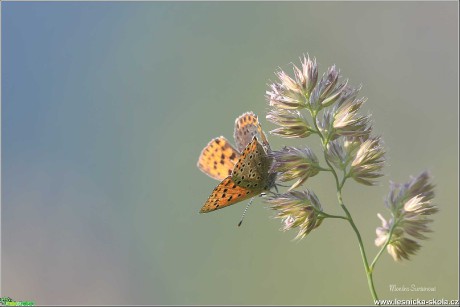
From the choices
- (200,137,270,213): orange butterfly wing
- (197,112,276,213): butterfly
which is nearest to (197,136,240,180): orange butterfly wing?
(197,112,276,213): butterfly

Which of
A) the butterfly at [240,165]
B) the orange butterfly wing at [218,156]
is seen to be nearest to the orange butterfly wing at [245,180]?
the butterfly at [240,165]

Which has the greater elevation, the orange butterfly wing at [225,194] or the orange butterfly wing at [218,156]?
the orange butterfly wing at [218,156]

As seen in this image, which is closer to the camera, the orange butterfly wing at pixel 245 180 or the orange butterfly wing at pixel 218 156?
the orange butterfly wing at pixel 245 180

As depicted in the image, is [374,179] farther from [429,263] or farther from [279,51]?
[279,51]

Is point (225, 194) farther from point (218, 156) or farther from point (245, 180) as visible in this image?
point (218, 156)

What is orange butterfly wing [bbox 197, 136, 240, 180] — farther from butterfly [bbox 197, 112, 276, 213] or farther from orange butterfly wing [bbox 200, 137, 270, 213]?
orange butterfly wing [bbox 200, 137, 270, 213]

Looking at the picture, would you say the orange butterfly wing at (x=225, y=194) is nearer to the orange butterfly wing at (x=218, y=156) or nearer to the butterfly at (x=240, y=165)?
the butterfly at (x=240, y=165)

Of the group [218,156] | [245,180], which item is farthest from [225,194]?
[218,156]

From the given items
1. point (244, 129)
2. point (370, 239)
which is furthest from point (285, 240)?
point (244, 129)

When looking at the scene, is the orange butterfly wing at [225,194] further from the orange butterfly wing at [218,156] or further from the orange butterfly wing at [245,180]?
the orange butterfly wing at [218,156]
